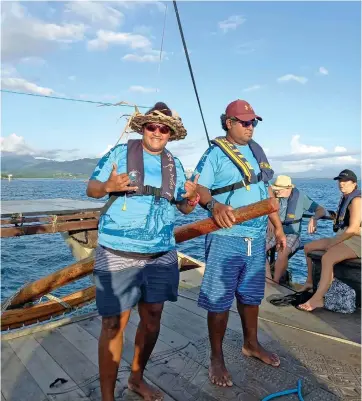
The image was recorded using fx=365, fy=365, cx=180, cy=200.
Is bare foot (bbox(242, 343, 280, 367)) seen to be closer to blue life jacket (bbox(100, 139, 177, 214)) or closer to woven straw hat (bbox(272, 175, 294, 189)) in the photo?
blue life jacket (bbox(100, 139, 177, 214))

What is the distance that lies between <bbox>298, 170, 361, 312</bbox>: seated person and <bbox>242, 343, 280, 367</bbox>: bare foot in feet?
5.74

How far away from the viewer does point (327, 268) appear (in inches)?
216

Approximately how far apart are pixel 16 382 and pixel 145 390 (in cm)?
119

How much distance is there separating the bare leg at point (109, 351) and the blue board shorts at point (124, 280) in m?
0.08

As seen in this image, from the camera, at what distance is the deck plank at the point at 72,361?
3252mm

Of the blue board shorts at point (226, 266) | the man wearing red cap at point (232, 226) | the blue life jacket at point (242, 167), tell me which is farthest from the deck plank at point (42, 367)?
the blue life jacket at point (242, 167)

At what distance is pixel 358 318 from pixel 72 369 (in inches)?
151

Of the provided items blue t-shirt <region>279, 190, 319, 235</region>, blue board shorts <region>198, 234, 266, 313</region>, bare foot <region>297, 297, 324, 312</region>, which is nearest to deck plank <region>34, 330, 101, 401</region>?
blue board shorts <region>198, 234, 266, 313</region>

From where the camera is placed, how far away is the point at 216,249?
3.62 m

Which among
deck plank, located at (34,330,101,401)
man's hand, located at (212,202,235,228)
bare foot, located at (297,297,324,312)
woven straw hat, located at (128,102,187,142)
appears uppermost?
woven straw hat, located at (128,102,187,142)

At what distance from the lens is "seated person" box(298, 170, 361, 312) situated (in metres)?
5.42

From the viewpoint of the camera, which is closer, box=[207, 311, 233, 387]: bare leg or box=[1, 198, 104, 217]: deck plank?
box=[207, 311, 233, 387]: bare leg

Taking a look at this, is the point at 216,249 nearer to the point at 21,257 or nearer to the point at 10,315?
the point at 10,315

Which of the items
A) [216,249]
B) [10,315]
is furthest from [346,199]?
[10,315]
